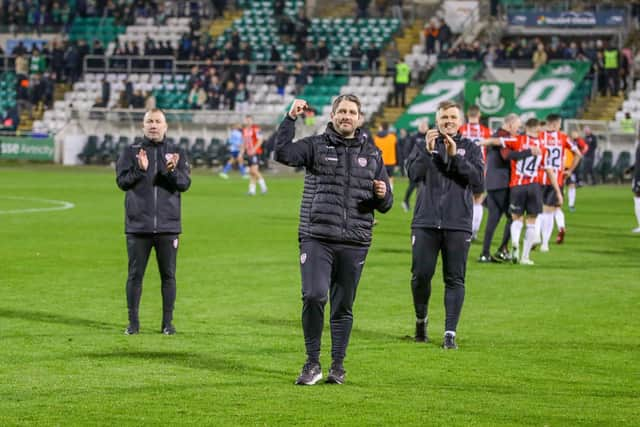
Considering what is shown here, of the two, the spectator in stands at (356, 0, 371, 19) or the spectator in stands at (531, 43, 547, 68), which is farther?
the spectator in stands at (356, 0, 371, 19)

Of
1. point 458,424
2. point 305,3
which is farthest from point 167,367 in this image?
point 305,3

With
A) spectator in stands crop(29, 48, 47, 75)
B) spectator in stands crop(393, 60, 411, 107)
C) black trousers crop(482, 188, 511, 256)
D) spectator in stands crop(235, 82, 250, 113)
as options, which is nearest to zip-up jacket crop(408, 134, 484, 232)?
black trousers crop(482, 188, 511, 256)

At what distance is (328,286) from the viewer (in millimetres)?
10266

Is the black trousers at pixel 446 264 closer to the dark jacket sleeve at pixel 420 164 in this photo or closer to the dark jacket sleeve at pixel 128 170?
the dark jacket sleeve at pixel 420 164

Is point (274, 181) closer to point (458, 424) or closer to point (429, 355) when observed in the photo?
point (429, 355)

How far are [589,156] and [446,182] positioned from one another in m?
32.8

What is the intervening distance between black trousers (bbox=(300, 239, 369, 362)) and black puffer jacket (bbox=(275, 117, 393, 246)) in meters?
0.11

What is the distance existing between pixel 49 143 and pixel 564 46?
69.5ft

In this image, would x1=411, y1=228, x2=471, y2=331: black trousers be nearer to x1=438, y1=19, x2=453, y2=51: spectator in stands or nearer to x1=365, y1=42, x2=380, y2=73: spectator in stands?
x1=365, y1=42, x2=380, y2=73: spectator in stands

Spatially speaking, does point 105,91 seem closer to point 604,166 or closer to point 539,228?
point 604,166

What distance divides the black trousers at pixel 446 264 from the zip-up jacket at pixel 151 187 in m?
2.36

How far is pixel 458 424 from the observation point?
895cm

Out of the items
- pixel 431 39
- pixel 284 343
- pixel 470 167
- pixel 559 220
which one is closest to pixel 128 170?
pixel 284 343

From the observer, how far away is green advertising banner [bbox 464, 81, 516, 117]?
4794 centimetres
